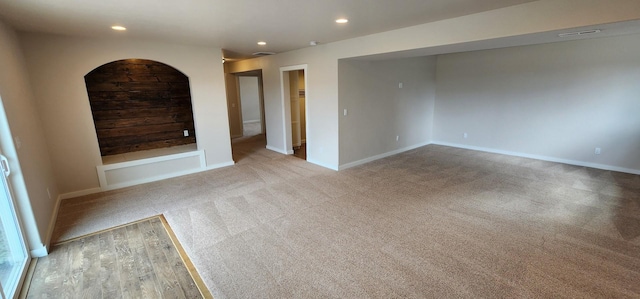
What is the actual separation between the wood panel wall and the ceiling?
1024 mm

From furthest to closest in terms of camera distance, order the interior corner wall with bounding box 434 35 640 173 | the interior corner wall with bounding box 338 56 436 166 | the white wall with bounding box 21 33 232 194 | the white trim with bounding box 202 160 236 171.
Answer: the white trim with bounding box 202 160 236 171 → the interior corner wall with bounding box 338 56 436 166 → the interior corner wall with bounding box 434 35 640 173 → the white wall with bounding box 21 33 232 194

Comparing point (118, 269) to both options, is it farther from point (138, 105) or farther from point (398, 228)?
point (138, 105)

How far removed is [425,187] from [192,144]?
455 centimetres

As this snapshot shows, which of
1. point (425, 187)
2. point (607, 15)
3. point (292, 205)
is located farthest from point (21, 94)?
point (607, 15)

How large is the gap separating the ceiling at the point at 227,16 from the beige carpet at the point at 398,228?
2.26m

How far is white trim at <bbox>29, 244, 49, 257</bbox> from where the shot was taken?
253 cm

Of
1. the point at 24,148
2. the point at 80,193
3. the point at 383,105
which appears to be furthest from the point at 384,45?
the point at 80,193

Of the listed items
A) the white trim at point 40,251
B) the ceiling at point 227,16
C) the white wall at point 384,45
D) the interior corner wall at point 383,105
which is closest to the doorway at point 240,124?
the white wall at point 384,45

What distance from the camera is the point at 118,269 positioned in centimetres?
236

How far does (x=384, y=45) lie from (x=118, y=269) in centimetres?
397

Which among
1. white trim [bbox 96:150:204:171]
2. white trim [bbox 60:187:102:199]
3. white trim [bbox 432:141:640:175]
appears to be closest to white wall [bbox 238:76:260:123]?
white trim [bbox 96:150:204:171]

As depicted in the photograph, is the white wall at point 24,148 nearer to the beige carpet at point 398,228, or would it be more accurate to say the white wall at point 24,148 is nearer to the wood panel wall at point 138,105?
the beige carpet at point 398,228

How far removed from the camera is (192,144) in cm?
558

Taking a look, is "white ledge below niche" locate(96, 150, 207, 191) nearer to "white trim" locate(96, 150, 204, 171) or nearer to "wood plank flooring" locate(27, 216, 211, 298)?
"white trim" locate(96, 150, 204, 171)
